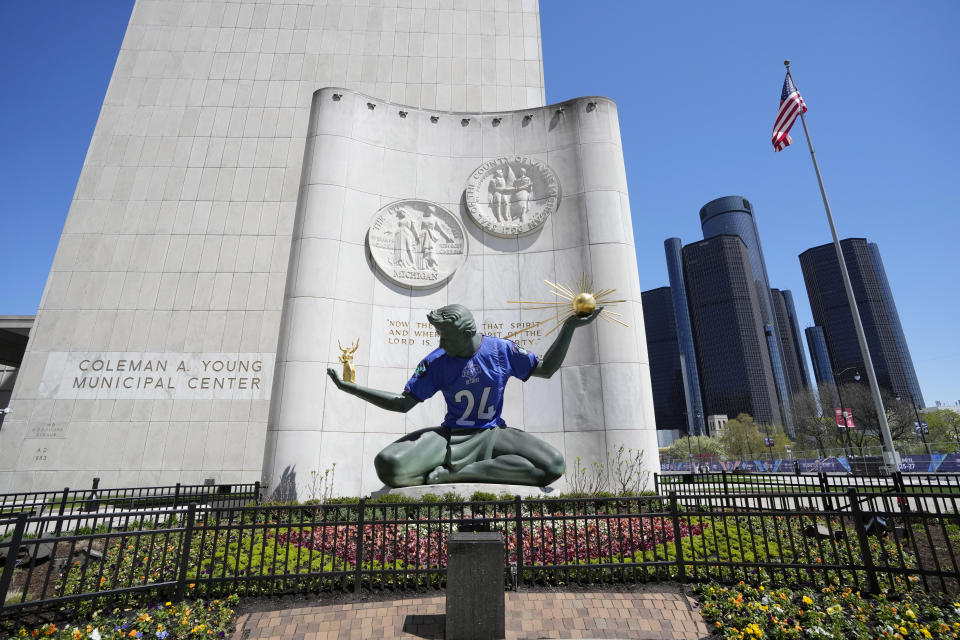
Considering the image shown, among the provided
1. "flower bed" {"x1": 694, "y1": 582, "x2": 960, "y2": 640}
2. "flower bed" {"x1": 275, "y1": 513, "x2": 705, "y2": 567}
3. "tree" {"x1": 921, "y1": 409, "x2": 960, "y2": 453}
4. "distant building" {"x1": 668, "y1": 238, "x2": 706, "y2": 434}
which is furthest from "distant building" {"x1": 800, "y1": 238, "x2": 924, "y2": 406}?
"flower bed" {"x1": 694, "y1": 582, "x2": 960, "y2": 640}

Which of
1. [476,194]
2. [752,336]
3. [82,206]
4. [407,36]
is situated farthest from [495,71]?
[752,336]

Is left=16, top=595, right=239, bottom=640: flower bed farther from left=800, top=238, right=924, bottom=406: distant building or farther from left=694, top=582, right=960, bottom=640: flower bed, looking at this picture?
left=800, top=238, right=924, bottom=406: distant building

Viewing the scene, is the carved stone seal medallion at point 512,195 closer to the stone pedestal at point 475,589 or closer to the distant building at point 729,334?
the stone pedestal at point 475,589

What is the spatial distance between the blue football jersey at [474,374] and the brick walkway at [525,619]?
13.0 feet

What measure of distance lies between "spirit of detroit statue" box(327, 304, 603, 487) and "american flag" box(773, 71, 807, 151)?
600 inches

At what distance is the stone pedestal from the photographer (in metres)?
4.38

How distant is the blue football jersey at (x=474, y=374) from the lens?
28.5ft

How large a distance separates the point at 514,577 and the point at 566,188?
38.2 ft

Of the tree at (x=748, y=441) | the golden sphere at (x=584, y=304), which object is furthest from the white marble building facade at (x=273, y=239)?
the tree at (x=748, y=441)

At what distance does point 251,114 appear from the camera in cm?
2009

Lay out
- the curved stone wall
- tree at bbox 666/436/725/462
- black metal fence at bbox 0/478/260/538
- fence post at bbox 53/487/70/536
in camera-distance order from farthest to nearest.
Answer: tree at bbox 666/436/725/462, the curved stone wall, black metal fence at bbox 0/478/260/538, fence post at bbox 53/487/70/536

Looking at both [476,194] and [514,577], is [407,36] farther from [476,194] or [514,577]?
[514,577]

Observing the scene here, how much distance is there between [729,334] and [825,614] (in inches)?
5003

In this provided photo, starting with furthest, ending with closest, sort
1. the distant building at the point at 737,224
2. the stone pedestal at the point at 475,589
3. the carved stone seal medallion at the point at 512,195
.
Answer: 1. the distant building at the point at 737,224
2. the carved stone seal medallion at the point at 512,195
3. the stone pedestal at the point at 475,589
